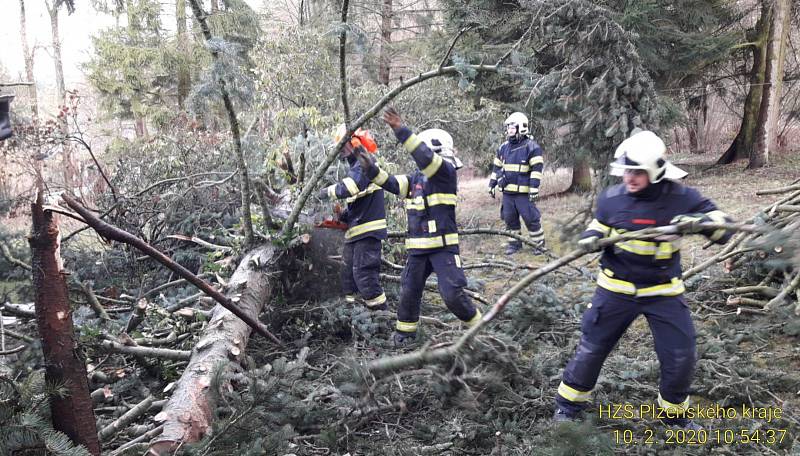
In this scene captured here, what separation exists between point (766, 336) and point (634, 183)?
8.64ft

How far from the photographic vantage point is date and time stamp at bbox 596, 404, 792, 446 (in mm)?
3025

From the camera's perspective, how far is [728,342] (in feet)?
13.6

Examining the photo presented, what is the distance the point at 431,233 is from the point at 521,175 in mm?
3696

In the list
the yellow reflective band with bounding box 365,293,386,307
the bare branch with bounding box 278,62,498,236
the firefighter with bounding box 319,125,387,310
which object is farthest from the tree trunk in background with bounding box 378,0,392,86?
the bare branch with bounding box 278,62,498,236

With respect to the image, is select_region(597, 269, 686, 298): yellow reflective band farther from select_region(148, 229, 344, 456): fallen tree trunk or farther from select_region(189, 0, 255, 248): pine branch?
select_region(189, 0, 255, 248): pine branch

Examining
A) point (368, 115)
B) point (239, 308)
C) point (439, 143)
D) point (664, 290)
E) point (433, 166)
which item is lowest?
point (239, 308)

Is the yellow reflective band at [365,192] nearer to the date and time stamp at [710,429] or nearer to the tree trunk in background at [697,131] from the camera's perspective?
the date and time stamp at [710,429]

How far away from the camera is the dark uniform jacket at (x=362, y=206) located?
5258 millimetres

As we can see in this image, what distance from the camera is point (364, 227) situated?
5.35m

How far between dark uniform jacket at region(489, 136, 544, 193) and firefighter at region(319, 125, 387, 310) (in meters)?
2.95

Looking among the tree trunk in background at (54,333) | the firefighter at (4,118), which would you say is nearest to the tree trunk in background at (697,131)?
the firefighter at (4,118)

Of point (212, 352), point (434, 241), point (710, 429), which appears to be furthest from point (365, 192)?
point (710, 429)

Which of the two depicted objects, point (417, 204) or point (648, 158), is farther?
point (417, 204)

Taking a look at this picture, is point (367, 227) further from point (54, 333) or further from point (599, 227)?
point (54, 333)
